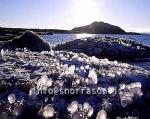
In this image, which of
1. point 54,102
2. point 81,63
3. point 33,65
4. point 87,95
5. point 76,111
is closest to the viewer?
point 76,111

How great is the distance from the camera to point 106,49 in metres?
22.5

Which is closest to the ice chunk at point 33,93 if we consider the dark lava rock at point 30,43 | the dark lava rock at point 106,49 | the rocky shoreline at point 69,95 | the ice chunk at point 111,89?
the rocky shoreline at point 69,95

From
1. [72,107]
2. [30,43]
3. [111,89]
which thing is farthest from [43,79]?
[30,43]

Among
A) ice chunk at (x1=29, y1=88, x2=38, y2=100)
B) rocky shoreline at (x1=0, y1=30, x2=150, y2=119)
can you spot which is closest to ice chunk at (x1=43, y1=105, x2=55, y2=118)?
rocky shoreline at (x1=0, y1=30, x2=150, y2=119)

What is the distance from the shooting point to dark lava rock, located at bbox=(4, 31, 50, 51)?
20672 millimetres

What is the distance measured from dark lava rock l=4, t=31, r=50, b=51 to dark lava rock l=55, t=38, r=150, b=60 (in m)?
2.40

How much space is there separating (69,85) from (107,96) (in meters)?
0.69

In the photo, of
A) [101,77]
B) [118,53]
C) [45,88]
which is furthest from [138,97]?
[118,53]

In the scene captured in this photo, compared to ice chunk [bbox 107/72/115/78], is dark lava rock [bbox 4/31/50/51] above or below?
below

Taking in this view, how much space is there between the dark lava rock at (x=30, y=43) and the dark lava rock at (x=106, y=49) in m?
2.40

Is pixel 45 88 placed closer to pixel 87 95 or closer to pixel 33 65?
pixel 87 95

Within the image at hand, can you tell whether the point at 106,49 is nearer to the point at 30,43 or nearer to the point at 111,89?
the point at 30,43

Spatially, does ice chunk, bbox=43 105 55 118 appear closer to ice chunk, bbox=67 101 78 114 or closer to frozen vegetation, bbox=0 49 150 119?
frozen vegetation, bbox=0 49 150 119

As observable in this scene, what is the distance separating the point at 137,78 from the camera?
7207 millimetres
